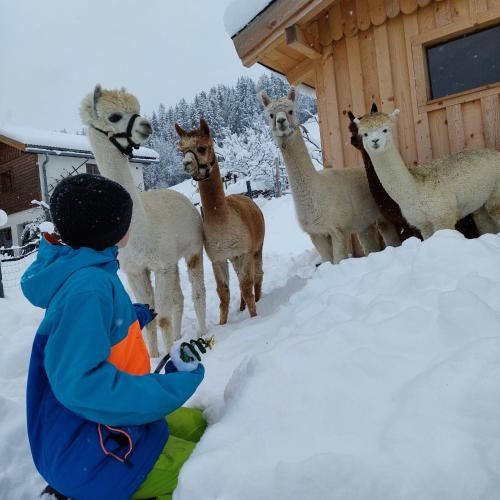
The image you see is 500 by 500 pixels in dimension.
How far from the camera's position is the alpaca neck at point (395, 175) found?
4.31m

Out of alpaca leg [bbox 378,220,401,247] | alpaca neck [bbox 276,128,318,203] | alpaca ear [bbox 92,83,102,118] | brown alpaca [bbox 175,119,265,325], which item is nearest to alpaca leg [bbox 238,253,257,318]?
brown alpaca [bbox 175,119,265,325]

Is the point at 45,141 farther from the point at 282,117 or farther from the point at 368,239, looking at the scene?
the point at 368,239

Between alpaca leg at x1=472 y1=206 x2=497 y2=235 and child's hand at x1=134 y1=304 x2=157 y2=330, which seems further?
alpaca leg at x1=472 y1=206 x2=497 y2=235

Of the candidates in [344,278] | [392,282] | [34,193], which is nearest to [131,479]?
[392,282]

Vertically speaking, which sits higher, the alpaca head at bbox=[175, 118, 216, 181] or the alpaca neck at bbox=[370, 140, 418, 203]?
the alpaca head at bbox=[175, 118, 216, 181]

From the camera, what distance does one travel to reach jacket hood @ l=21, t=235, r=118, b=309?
1.67m

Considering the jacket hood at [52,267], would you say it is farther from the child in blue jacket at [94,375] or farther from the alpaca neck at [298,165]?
the alpaca neck at [298,165]

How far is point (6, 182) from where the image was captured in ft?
88.9

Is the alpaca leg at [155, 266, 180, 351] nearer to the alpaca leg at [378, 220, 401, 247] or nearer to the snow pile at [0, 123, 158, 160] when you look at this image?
the alpaca leg at [378, 220, 401, 247]

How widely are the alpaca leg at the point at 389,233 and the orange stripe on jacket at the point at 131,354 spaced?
4.25 m

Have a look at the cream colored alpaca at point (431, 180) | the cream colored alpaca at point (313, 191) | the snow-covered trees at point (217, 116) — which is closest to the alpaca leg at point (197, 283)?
the cream colored alpaca at point (313, 191)

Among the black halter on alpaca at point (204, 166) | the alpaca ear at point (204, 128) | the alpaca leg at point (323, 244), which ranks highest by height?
the alpaca ear at point (204, 128)

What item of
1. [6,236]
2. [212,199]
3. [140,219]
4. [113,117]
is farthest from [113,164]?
[6,236]

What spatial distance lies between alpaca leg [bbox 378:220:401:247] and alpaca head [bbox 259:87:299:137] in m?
1.64
